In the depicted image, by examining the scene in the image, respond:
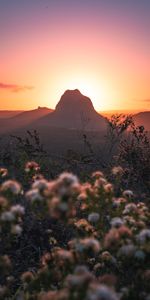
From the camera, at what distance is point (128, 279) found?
26.7ft

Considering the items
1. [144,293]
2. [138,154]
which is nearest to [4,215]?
[144,293]

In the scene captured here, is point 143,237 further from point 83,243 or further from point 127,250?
point 83,243

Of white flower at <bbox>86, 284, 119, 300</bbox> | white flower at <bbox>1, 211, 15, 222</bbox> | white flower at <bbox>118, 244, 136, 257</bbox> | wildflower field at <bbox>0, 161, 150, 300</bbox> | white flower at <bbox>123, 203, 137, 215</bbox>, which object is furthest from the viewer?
white flower at <bbox>123, 203, 137, 215</bbox>

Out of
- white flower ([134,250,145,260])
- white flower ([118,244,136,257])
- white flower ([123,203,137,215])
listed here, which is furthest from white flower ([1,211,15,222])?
white flower ([123,203,137,215])

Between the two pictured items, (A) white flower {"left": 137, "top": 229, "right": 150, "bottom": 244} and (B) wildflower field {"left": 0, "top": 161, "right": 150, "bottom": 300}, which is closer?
(B) wildflower field {"left": 0, "top": 161, "right": 150, "bottom": 300}

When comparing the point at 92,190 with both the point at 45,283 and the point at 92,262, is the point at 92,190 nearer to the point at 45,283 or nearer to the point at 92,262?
the point at 45,283

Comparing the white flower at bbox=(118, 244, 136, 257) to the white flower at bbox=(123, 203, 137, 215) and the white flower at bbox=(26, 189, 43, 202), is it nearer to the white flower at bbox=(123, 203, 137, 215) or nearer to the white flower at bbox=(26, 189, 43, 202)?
the white flower at bbox=(123, 203, 137, 215)

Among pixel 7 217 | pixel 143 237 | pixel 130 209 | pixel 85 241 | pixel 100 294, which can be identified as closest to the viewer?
pixel 100 294

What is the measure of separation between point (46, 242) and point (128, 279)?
18.1 ft

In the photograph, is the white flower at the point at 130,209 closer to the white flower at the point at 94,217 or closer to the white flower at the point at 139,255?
the white flower at the point at 94,217

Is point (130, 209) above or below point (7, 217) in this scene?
below

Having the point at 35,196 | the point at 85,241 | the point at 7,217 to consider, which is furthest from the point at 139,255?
the point at 7,217

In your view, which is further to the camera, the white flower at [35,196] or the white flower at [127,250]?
the white flower at [127,250]

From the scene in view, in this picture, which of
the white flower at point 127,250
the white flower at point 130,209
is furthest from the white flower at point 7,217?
the white flower at point 130,209
